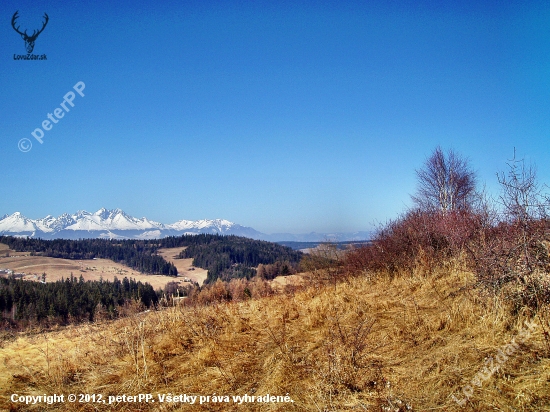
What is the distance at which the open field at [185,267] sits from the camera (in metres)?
138

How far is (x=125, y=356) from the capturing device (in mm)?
6191

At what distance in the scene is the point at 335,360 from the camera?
15.1ft

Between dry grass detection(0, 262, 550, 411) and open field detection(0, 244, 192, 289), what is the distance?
371 ft

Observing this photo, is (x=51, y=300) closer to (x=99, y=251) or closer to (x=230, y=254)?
(x=230, y=254)

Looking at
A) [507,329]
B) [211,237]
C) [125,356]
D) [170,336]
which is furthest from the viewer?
[211,237]

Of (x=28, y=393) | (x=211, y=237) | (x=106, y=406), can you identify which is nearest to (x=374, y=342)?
(x=106, y=406)

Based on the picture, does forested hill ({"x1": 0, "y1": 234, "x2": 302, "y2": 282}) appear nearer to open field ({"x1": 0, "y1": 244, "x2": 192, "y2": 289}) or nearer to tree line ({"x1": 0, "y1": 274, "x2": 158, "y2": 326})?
open field ({"x1": 0, "y1": 244, "x2": 192, "y2": 289})

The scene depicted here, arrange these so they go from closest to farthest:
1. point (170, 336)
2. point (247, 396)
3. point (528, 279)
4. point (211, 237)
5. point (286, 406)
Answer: point (286, 406) → point (247, 396) → point (528, 279) → point (170, 336) → point (211, 237)

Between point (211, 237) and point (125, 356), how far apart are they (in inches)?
7737

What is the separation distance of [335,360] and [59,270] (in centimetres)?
15205

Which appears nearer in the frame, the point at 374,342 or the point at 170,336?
the point at 374,342

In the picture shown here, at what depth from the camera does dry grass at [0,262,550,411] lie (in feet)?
12.0

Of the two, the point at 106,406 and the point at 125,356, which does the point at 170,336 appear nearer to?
the point at 125,356

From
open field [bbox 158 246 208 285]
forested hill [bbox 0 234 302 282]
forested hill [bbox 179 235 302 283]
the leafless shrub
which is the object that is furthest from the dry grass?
forested hill [bbox 0 234 302 282]
